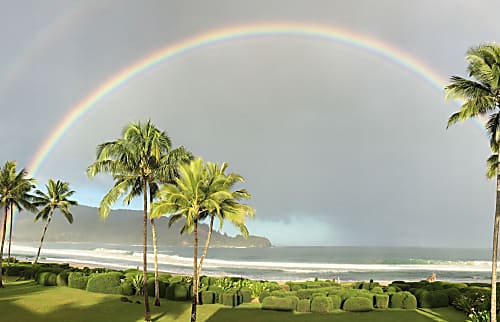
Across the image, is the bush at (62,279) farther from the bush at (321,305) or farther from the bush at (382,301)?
the bush at (382,301)

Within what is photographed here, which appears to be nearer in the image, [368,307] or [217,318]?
[217,318]

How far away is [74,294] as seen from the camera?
88.0 ft

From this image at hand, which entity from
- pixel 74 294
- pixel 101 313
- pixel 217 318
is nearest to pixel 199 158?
pixel 217 318

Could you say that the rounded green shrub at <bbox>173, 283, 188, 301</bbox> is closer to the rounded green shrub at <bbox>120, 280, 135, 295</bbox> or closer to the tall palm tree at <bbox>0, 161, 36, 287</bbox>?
the rounded green shrub at <bbox>120, 280, 135, 295</bbox>

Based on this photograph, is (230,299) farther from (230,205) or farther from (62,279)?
(62,279)

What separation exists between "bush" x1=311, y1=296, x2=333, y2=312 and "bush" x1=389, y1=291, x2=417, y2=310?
424cm

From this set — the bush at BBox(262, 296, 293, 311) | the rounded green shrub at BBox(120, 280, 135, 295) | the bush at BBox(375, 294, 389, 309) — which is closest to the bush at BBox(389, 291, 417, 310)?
the bush at BBox(375, 294, 389, 309)

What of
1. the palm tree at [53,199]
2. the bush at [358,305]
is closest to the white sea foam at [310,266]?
the palm tree at [53,199]

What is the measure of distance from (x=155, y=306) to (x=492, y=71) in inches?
834

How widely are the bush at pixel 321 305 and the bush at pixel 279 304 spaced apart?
1.34 m

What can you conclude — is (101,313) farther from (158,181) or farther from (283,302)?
(283,302)

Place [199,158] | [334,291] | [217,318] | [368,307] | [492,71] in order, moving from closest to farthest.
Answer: [492,71] → [199,158] → [217,318] → [368,307] → [334,291]

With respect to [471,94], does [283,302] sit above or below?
below

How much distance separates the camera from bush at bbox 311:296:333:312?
77.6ft
